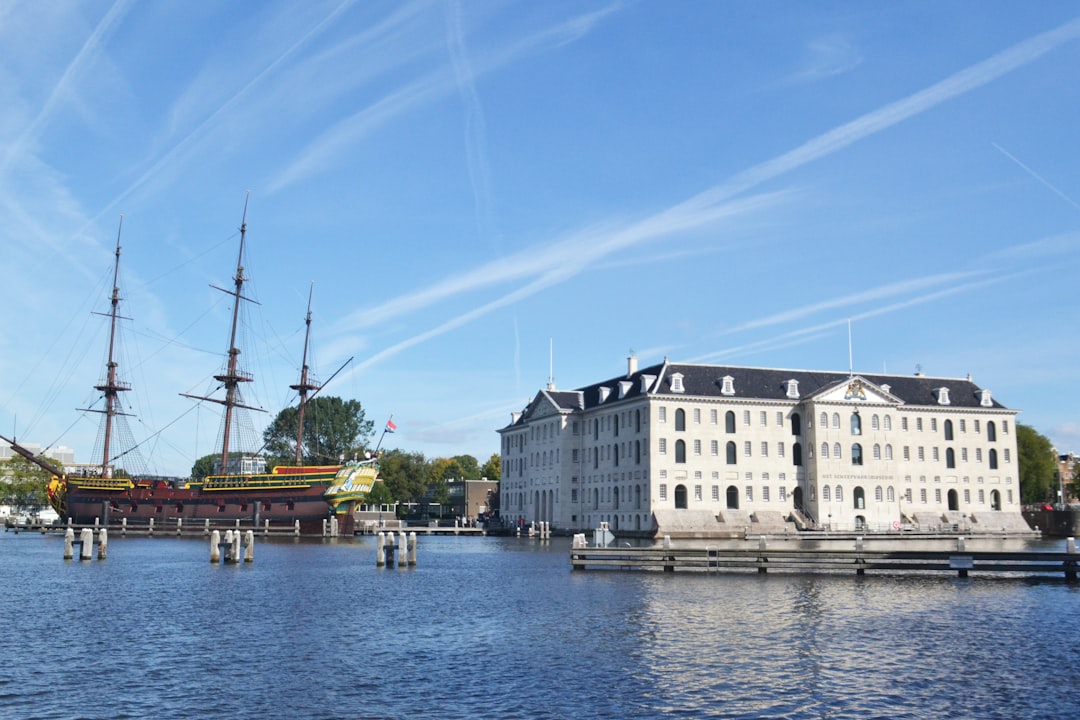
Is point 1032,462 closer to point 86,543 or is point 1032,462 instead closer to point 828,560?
point 828,560

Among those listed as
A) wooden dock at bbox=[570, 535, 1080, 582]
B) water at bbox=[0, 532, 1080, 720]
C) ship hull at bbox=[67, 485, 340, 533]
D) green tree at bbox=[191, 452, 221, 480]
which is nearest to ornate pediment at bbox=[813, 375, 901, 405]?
ship hull at bbox=[67, 485, 340, 533]

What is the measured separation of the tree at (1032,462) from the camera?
123 metres

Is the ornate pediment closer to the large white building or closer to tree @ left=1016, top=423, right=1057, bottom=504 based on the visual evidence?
the large white building

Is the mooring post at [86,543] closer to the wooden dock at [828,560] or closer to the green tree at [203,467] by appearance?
the wooden dock at [828,560]

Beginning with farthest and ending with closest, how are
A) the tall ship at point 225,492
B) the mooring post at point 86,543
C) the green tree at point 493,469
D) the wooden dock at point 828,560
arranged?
the green tree at point 493,469 < the tall ship at point 225,492 < the mooring post at point 86,543 < the wooden dock at point 828,560

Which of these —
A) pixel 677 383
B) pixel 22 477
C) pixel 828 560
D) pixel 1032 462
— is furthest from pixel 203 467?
pixel 828 560

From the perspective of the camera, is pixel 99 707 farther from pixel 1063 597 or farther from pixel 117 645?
pixel 1063 597

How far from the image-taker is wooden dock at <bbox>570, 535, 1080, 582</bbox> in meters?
39.9

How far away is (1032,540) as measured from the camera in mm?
91562

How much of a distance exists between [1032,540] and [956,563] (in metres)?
58.3

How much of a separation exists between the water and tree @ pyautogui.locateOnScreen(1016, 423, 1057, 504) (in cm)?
9255

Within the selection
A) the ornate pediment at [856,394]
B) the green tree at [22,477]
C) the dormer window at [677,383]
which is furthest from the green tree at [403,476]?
the ornate pediment at [856,394]

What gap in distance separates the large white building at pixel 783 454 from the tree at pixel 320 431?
156 ft

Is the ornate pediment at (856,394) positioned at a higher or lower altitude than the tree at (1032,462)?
higher
